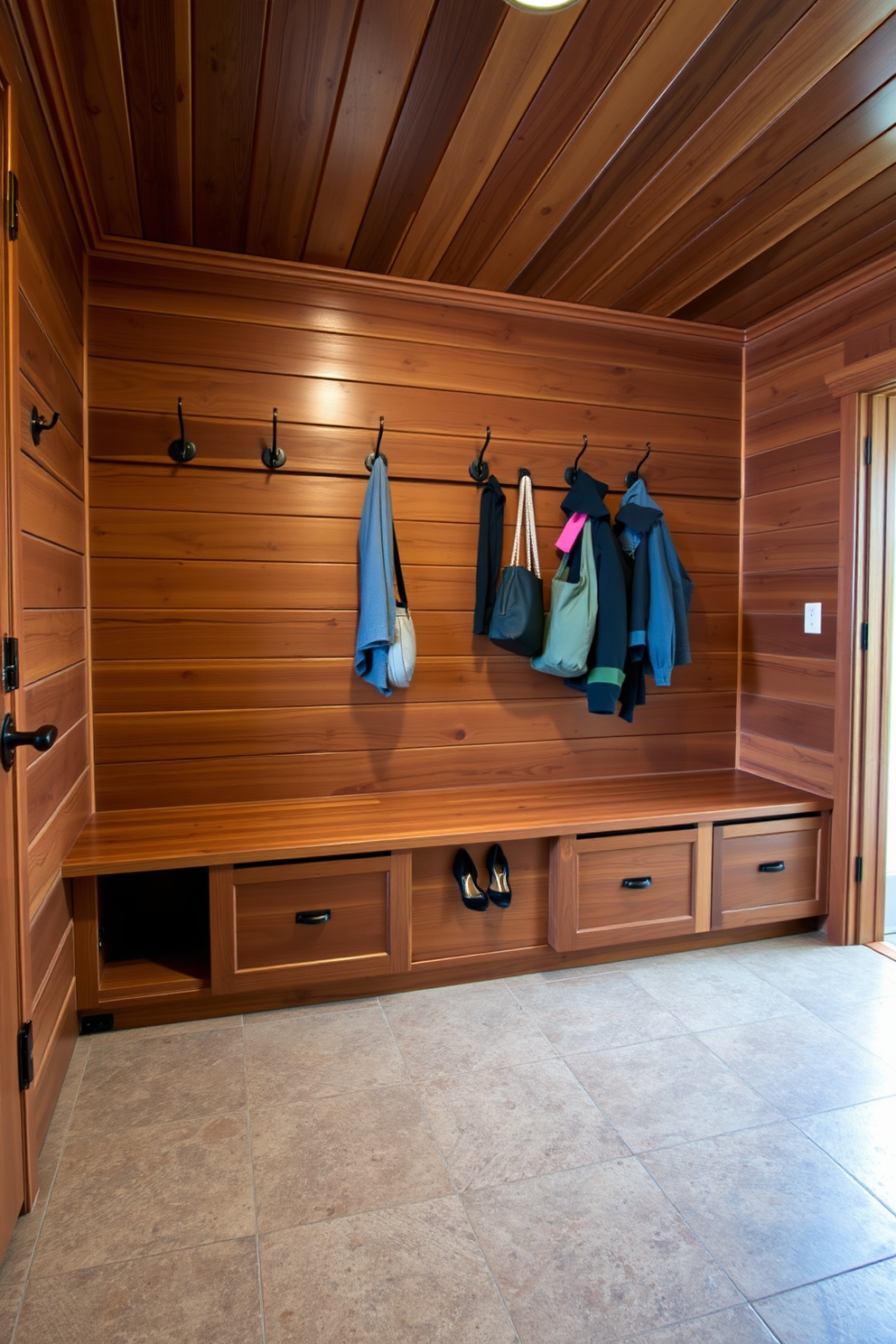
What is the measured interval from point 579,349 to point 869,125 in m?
1.21

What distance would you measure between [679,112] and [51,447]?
1733 millimetres

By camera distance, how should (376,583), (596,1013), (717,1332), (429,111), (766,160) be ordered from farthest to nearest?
1. (376,583)
2. (596,1013)
3. (766,160)
4. (429,111)
5. (717,1332)

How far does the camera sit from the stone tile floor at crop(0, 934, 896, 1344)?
1286 mm

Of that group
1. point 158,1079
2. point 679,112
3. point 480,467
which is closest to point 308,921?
point 158,1079

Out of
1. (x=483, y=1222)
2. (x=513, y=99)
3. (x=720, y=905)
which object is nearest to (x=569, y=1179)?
(x=483, y=1222)

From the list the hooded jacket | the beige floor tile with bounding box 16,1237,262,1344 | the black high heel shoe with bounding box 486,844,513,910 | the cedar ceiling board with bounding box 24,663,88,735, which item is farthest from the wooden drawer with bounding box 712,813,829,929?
the cedar ceiling board with bounding box 24,663,88,735

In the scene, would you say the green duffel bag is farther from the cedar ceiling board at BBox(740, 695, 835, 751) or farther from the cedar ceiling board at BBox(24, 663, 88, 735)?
the cedar ceiling board at BBox(24, 663, 88, 735)

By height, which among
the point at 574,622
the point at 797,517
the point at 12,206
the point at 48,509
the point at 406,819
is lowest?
the point at 406,819

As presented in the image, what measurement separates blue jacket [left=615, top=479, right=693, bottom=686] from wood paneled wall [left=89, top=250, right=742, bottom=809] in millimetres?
242

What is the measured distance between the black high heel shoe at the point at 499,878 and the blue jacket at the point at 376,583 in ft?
2.15

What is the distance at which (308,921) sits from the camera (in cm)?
223

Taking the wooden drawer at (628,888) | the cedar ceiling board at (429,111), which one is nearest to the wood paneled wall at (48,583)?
the cedar ceiling board at (429,111)

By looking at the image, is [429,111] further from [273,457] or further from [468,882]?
[468,882]

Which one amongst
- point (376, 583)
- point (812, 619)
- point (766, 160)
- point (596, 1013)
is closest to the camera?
point (766, 160)
